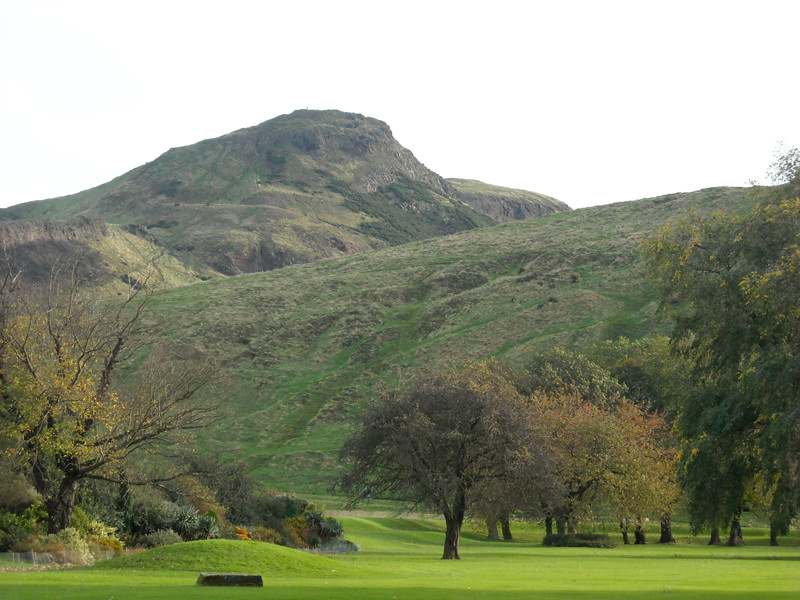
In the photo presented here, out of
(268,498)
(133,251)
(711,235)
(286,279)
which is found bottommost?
(268,498)

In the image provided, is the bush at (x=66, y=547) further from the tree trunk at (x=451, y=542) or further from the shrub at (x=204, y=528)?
the tree trunk at (x=451, y=542)

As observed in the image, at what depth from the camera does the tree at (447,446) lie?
32844 mm

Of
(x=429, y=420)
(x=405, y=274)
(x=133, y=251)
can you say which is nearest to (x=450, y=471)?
(x=429, y=420)

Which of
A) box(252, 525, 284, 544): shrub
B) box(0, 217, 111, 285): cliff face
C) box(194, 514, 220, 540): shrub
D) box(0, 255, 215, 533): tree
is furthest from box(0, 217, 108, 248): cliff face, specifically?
box(194, 514, 220, 540): shrub

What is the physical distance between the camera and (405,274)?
385ft

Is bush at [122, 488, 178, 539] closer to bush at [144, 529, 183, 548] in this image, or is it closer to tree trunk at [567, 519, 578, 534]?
bush at [144, 529, 183, 548]

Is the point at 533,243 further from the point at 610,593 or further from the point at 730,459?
the point at 610,593

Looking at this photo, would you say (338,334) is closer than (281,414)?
No

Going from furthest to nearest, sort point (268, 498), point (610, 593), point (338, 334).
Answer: point (338, 334), point (268, 498), point (610, 593)

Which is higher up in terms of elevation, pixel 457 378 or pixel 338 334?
pixel 338 334

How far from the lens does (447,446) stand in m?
33.7

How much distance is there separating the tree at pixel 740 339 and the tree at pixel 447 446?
28.5 feet

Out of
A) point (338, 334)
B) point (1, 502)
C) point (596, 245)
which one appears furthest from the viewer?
point (596, 245)

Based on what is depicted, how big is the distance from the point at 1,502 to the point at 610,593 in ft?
75.6
